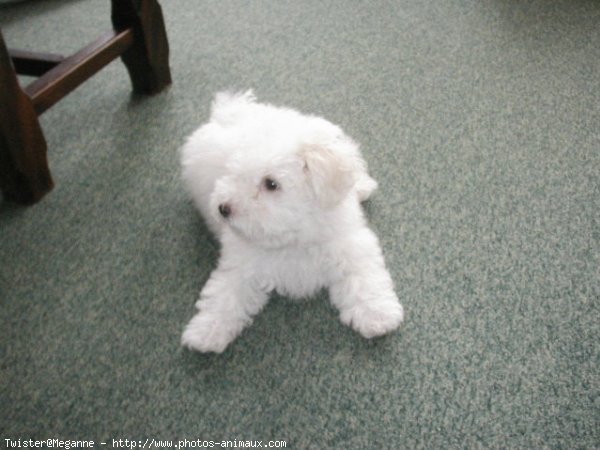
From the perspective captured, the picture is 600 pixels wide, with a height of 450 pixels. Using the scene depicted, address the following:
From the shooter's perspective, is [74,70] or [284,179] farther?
[74,70]

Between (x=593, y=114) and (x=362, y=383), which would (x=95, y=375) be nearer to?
(x=362, y=383)

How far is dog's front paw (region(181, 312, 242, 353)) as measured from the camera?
3.89 ft

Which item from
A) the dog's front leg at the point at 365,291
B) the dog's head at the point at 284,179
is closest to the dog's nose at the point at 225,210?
the dog's head at the point at 284,179

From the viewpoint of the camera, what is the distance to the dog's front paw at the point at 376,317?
1.16 meters

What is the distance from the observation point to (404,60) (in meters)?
2.12

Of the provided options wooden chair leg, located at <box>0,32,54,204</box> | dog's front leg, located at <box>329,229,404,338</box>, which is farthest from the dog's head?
wooden chair leg, located at <box>0,32,54,204</box>

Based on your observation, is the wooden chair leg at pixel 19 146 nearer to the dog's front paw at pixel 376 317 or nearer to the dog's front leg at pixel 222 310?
the dog's front leg at pixel 222 310

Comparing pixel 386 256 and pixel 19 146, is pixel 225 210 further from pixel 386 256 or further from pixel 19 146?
pixel 19 146

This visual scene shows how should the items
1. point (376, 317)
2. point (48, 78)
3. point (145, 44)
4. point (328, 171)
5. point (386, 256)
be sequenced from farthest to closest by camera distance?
point (145, 44) < point (48, 78) < point (386, 256) < point (376, 317) < point (328, 171)

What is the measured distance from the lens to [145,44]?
6.13 ft

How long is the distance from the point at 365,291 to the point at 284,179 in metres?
0.39

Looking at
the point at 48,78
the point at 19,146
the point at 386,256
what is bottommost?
the point at 386,256

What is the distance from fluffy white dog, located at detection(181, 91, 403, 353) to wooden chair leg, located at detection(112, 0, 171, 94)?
2.15 ft

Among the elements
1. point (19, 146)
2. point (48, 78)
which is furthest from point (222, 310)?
point (48, 78)
